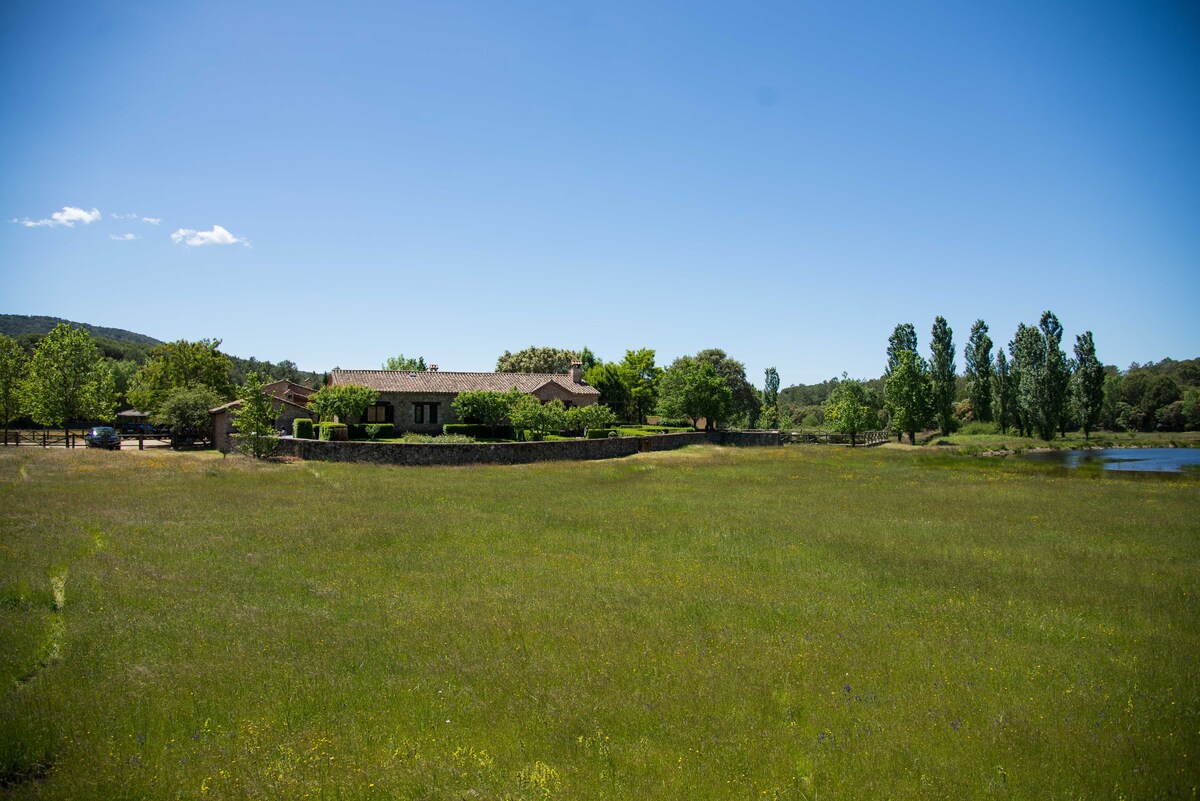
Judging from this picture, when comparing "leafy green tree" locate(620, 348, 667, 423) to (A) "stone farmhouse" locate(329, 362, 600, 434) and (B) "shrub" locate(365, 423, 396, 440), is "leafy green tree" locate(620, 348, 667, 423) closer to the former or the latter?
(A) "stone farmhouse" locate(329, 362, 600, 434)

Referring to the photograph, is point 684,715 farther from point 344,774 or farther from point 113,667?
point 113,667

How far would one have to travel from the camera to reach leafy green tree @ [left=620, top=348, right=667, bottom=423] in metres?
74.4

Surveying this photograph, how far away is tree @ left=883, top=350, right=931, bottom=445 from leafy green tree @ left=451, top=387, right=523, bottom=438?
49.1m

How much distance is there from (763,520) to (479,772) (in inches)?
657

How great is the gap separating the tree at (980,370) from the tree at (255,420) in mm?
85215

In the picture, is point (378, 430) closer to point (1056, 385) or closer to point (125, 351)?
point (1056, 385)

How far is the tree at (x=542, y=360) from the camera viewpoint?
91.8 meters

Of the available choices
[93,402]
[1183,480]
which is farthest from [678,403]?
[93,402]

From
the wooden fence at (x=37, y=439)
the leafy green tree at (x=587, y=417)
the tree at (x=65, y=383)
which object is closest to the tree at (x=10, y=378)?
the tree at (x=65, y=383)

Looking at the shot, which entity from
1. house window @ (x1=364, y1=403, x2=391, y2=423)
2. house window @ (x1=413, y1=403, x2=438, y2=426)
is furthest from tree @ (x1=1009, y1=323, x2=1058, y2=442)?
house window @ (x1=364, y1=403, x2=391, y2=423)

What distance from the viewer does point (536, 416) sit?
157ft

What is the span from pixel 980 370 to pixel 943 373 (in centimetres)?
617

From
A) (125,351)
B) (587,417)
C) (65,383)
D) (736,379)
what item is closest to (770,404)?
(736,379)

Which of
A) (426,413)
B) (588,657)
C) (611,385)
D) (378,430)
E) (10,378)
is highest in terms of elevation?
(10,378)
